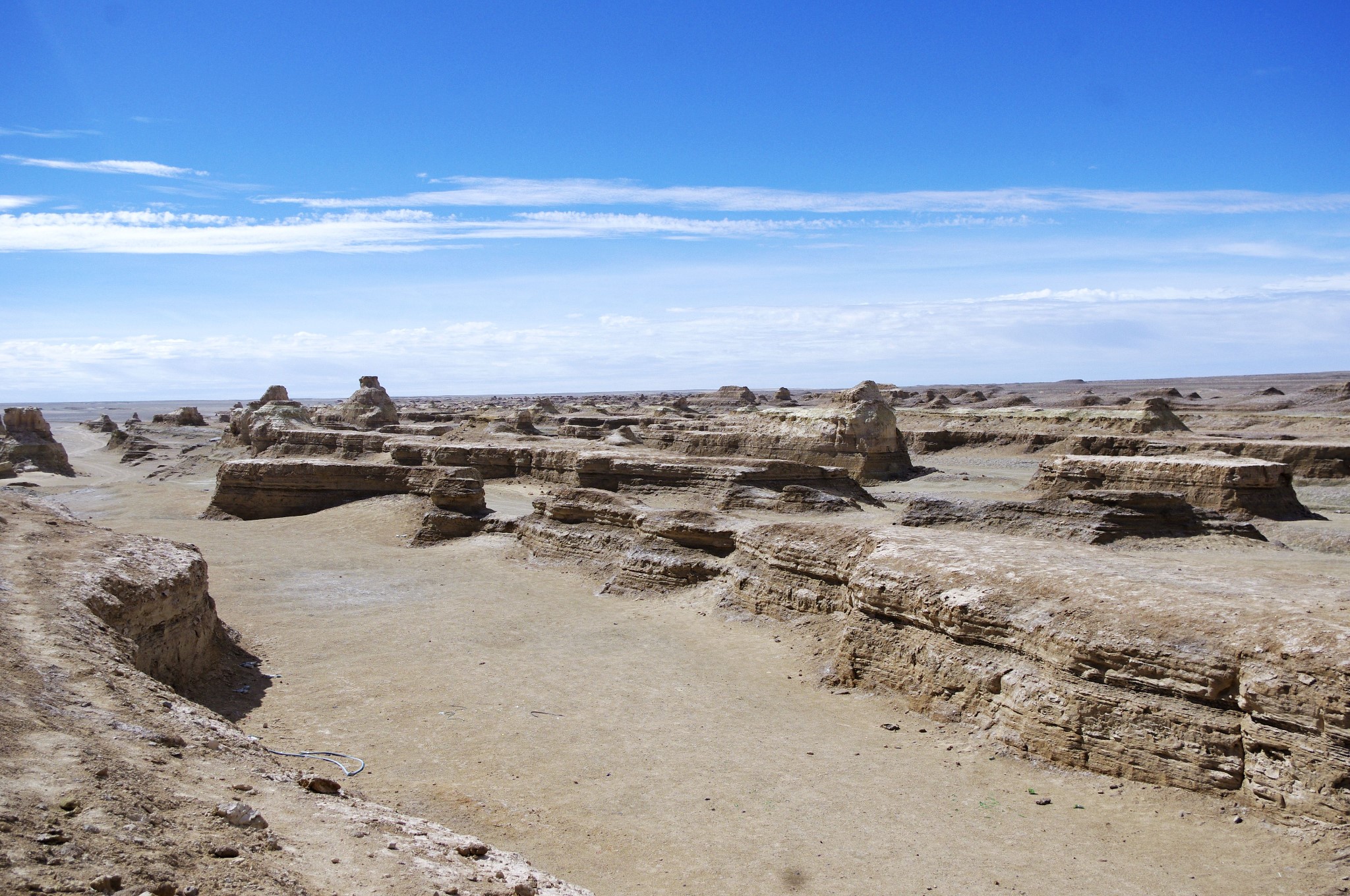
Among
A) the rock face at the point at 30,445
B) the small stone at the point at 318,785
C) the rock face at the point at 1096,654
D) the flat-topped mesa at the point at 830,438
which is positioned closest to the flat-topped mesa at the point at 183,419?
the rock face at the point at 30,445

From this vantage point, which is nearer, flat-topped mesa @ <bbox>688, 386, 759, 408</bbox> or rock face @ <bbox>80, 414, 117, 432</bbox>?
rock face @ <bbox>80, 414, 117, 432</bbox>

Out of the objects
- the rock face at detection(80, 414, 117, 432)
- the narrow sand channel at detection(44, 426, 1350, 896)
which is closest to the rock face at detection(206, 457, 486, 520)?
the narrow sand channel at detection(44, 426, 1350, 896)

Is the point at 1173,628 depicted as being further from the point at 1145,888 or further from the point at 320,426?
the point at 320,426

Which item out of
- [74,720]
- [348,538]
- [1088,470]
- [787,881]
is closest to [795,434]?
[1088,470]

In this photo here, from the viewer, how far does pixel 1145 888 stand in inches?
A: 283

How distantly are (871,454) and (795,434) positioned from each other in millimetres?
2836

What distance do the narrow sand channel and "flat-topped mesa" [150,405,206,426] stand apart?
58394mm

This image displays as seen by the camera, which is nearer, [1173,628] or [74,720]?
[74,720]

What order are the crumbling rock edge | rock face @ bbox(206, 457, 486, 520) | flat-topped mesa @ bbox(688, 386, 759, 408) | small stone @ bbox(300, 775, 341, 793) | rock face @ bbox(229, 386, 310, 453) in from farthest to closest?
flat-topped mesa @ bbox(688, 386, 759, 408) < rock face @ bbox(229, 386, 310, 453) < rock face @ bbox(206, 457, 486, 520) < small stone @ bbox(300, 775, 341, 793) < the crumbling rock edge

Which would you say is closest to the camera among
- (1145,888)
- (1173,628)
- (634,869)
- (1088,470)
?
(1145,888)

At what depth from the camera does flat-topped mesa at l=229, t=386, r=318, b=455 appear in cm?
3741

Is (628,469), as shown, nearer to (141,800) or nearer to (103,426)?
(141,800)

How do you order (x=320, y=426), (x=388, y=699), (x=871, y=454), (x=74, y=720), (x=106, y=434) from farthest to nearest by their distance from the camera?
(x=106, y=434), (x=320, y=426), (x=871, y=454), (x=388, y=699), (x=74, y=720)

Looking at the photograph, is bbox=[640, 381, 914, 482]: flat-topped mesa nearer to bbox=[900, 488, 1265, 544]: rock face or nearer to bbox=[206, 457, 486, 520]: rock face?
bbox=[206, 457, 486, 520]: rock face
